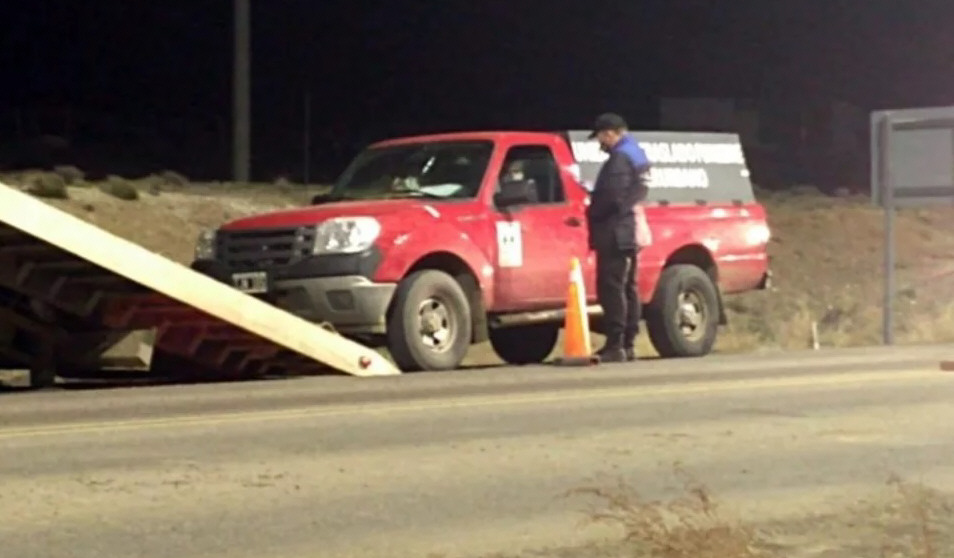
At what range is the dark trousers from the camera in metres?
16.8

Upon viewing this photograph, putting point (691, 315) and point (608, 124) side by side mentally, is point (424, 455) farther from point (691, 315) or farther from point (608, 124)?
point (691, 315)

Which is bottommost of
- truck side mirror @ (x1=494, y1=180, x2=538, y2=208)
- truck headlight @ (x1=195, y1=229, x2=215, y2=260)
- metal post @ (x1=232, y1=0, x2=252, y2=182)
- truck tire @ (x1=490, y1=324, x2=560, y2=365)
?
truck tire @ (x1=490, y1=324, x2=560, y2=365)

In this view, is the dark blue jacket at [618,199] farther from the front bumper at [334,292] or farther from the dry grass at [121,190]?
the dry grass at [121,190]

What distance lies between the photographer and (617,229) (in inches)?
660

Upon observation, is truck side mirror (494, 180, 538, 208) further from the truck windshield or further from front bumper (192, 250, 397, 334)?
front bumper (192, 250, 397, 334)

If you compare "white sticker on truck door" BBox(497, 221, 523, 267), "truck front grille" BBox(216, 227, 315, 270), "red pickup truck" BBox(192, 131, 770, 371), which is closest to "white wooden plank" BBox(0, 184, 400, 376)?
"red pickup truck" BBox(192, 131, 770, 371)

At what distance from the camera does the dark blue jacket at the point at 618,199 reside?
54.9ft

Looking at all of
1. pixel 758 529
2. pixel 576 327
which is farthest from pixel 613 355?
pixel 758 529

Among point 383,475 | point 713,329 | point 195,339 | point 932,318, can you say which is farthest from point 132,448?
point 932,318

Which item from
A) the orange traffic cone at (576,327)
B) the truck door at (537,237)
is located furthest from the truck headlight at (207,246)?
the orange traffic cone at (576,327)

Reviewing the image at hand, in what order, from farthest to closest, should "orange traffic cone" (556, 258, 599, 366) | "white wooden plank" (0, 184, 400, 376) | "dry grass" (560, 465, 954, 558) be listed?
"orange traffic cone" (556, 258, 599, 366), "white wooden plank" (0, 184, 400, 376), "dry grass" (560, 465, 954, 558)

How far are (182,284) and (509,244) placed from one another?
146 inches

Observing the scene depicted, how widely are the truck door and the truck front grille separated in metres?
1.76

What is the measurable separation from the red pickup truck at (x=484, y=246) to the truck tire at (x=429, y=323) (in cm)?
1
